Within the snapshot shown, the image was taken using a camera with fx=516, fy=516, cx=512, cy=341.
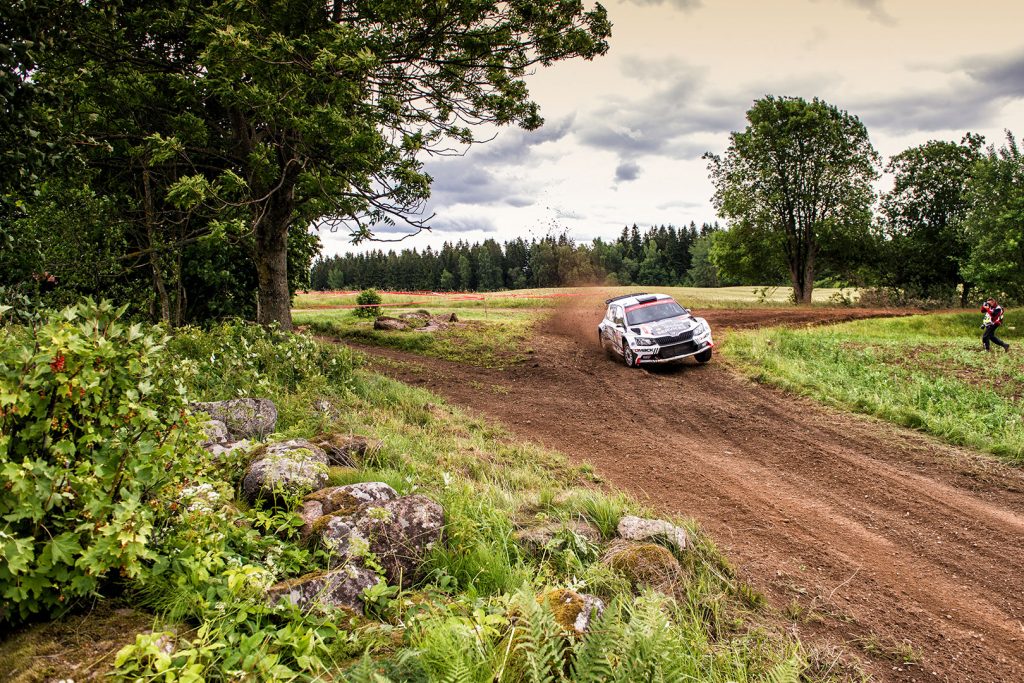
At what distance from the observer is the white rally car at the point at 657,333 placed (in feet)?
47.5

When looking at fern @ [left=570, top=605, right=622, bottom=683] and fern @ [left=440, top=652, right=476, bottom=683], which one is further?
fern @ [left=570, top=605, right=622, bottom=683]

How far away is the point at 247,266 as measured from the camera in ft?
62.5

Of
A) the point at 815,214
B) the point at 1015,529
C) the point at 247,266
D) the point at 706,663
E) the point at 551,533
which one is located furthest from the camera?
the point at 815,214

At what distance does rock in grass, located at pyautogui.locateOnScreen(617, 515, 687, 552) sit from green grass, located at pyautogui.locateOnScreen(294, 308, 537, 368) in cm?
1115

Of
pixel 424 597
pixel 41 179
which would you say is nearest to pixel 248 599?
pixel 424 597

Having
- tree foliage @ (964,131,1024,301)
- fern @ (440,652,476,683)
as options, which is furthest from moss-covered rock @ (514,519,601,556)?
tree foliage @ (964,131,1024,301)

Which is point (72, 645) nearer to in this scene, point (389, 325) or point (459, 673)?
point (459, 673)

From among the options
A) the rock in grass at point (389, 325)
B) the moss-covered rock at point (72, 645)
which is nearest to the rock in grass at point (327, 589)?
the moss-covered rock at point (72, 645)

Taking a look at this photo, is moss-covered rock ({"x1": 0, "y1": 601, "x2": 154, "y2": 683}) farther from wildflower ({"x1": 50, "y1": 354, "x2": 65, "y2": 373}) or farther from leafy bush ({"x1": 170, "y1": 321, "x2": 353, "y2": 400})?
leafy bush ({"x1": 170, "y1": 321, "x2": 353, "y2": 400})

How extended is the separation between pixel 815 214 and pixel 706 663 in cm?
3697

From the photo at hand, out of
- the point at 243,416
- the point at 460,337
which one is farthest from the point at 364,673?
the point at 460,337

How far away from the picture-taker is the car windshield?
15.1 metres

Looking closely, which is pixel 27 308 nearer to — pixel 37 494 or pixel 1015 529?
pixel 37 494

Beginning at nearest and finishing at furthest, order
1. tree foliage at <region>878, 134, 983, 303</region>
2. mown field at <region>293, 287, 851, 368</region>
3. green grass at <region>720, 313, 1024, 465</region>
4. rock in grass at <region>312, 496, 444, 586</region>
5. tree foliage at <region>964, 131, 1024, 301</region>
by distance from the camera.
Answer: rock in grass at <region>312, 496, 444, 586</region> < green grass at <region>720, 313, 1024, 465</region> < mown field at <region>293, 287, 851, 368</region> < tree foliage at <region>964, 131, 1024, 301</region> < tree foliage at <region>878, 134, 983, 303</region>
